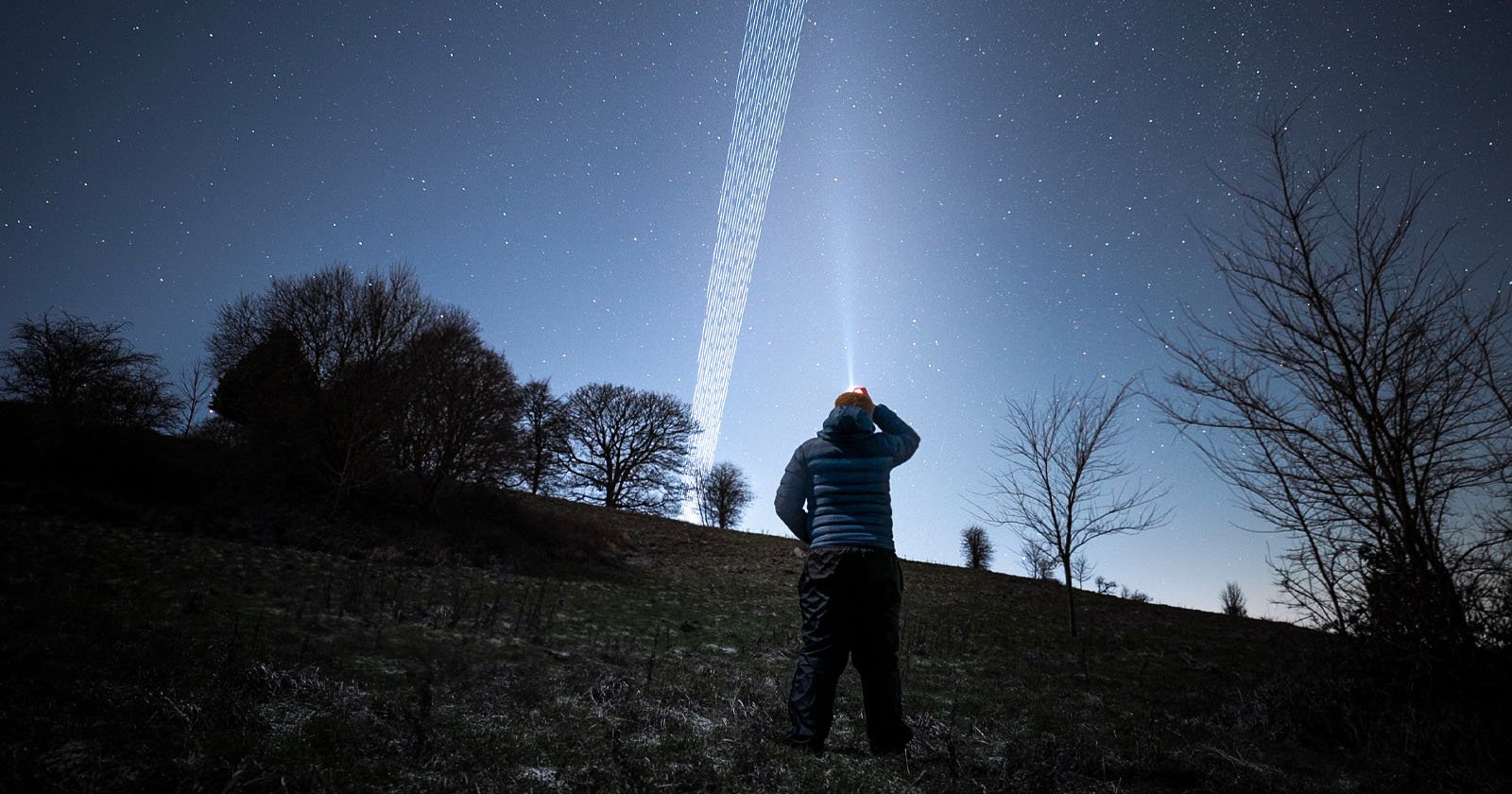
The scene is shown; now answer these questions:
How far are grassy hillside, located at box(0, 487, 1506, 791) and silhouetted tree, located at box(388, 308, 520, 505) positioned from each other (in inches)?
254

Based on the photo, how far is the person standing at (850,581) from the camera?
363 cm

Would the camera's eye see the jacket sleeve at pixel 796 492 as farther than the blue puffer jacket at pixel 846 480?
Yes

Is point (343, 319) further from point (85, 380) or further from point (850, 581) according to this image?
point (850, 581)

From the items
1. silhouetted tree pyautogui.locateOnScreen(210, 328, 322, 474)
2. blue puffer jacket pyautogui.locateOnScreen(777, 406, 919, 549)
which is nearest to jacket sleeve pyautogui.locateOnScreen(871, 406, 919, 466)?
blue puffer jacket pyautogui.locateOnScreen(777, 406, 919, 549)

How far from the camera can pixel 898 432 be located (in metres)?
4.41

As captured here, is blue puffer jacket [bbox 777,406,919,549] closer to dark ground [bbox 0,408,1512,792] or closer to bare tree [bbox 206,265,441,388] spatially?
dark ground [bbox 0,408,1512,792]

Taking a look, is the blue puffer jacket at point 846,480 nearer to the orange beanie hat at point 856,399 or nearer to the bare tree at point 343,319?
the orange beanie hat at point 856,399

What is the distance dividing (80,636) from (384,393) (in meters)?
13.9

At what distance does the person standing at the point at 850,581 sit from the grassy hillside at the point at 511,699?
0.26 metres

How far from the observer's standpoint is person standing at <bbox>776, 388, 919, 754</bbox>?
3633 millimetres

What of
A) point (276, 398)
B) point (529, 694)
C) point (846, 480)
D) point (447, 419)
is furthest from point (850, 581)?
point (276, 398)

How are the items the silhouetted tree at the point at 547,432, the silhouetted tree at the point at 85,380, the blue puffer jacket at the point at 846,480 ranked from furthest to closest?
the silhouetted tree at the point at 547,432, the silhouetted tree at the point at 85,380, the blue puffer jacket at the point at 846,480

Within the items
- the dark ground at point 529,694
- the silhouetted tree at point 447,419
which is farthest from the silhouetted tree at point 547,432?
the dark ground at point 529,694

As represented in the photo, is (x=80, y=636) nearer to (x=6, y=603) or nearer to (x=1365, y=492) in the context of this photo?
(x=6, y=603)
